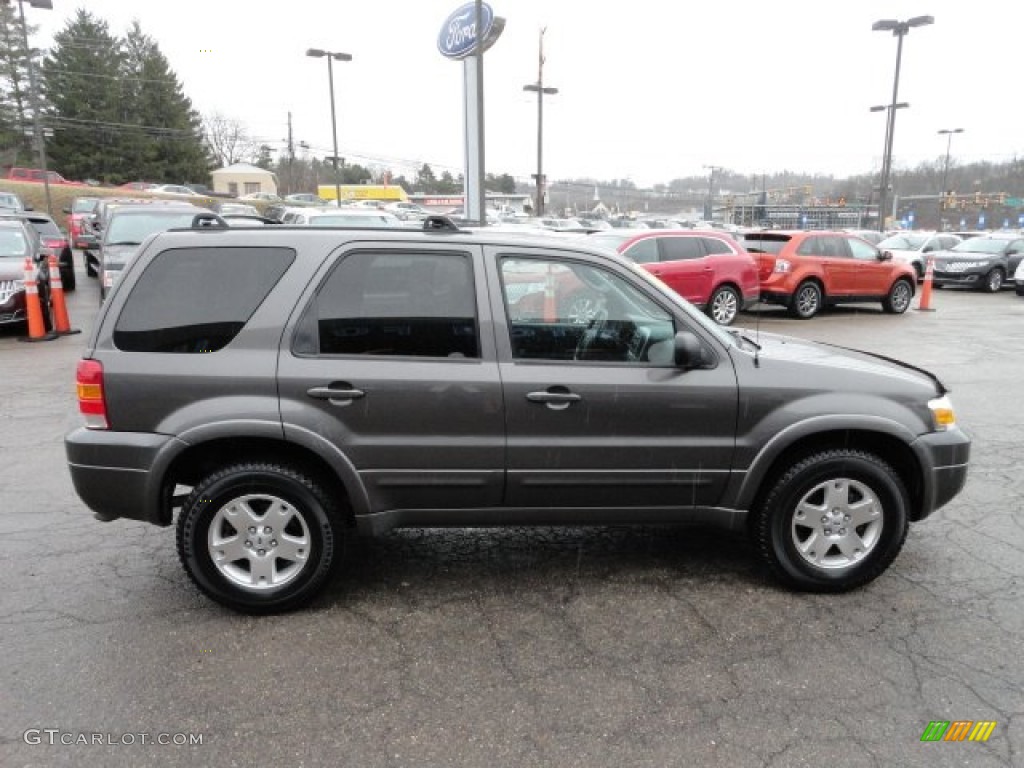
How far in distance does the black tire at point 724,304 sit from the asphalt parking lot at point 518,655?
8.10 metres

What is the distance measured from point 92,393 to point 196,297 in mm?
616

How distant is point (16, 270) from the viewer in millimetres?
10484

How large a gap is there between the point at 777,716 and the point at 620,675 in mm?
604

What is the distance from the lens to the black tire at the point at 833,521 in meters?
3.54

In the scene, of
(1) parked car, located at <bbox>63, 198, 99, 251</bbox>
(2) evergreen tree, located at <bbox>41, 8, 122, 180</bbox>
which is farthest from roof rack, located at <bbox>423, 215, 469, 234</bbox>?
(2) evergreen tree, located at <bbox>41, 8, 122, 180</bbox>

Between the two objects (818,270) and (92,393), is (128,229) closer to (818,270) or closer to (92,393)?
(92,393)

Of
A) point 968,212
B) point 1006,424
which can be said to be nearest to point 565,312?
point 1006,424

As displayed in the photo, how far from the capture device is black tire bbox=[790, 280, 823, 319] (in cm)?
1425

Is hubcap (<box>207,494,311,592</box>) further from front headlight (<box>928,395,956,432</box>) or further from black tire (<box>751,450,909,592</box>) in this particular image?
front headlight (<box>928,395,956,432</box>)

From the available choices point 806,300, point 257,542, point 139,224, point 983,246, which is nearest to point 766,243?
point 806,300

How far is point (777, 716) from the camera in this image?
2.76m

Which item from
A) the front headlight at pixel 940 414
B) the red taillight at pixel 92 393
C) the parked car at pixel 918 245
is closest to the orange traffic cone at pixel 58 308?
the red taillight at pixel 92 393

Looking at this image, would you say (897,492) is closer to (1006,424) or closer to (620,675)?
(620,675)

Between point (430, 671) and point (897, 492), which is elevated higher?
point (897, 492)
